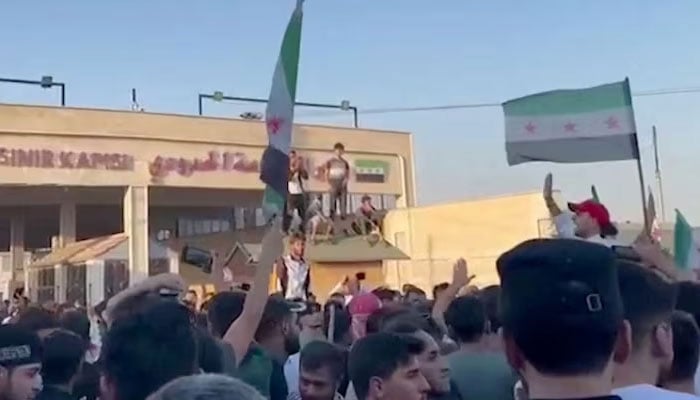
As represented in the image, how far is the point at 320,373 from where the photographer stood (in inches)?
183

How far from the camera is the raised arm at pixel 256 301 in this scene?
4605 mm

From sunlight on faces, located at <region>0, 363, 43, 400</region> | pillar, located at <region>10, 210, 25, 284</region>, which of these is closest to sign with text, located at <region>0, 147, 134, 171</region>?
pillar, located at <region>10, 210, 25, 284</region>

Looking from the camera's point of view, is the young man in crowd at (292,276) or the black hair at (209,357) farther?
the young man in crowd at (292,276)

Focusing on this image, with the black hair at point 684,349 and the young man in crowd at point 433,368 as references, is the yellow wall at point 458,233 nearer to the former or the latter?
the young man in crowd at point 433,368

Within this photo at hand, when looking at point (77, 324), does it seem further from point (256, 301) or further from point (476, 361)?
point (476, 361)

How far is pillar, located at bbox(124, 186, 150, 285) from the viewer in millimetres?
26031

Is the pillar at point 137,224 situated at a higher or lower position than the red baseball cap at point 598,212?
higher

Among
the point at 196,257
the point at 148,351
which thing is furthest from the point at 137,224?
the point at 148,351

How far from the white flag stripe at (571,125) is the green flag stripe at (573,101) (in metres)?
0.06

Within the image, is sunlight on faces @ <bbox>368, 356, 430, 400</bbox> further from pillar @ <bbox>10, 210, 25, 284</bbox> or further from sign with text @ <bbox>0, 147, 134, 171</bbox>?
pillar @ <bbox>10, 210, 25, 284</bbox>

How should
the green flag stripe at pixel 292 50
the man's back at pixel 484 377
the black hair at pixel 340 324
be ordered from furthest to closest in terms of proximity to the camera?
the black hair at pixel 340 324
the green flag stripe at pixel 292 50
the man's back at pixel 484 377

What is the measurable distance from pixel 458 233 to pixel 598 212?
2141 cm

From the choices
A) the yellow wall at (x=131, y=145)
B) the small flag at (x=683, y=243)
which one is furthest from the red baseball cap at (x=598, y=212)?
the yellow wall at (x=131, y=145)

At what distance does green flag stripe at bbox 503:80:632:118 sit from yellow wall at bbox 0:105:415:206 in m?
17.8
